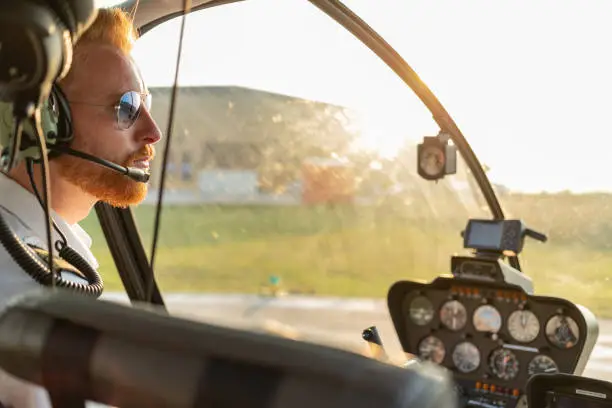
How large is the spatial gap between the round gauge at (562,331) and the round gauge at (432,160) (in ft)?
2.43

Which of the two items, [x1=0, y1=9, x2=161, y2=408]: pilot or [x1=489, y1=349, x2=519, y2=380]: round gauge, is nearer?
[x1=0, y1=9, x2=161, y2=408]: pilot

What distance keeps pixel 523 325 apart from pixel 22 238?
7.41 feet

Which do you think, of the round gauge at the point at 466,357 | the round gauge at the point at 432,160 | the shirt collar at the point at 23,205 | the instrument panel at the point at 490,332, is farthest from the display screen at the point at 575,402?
the shirt collar at the point at 23,205

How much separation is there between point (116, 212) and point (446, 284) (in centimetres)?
144

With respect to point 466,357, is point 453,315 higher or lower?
higher

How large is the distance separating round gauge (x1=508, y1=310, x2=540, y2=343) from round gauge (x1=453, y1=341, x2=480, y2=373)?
19 centimetres

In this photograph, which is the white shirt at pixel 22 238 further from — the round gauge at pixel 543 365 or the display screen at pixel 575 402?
the round gauge at pixel 543 365

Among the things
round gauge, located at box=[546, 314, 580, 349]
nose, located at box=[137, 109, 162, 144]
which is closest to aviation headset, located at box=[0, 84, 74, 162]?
nose, located at box=[137, 109, 162, 144]

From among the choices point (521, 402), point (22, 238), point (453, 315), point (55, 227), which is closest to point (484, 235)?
point (453, 315)

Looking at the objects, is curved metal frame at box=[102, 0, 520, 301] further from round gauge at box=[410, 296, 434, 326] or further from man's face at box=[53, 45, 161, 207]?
man's face at box=[53, 45, 161, 207]

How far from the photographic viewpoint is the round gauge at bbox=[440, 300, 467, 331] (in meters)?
3.17

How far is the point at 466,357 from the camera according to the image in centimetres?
316

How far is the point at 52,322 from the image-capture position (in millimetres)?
451

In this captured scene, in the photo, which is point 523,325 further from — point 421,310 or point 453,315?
point 421,310
